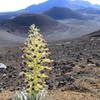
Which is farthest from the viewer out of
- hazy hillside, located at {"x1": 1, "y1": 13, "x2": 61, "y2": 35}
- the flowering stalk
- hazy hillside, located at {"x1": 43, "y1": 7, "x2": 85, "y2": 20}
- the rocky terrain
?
hazy hillside, located at {"x1": 43, "y1": 7, "x2": 85, "y2": 20}

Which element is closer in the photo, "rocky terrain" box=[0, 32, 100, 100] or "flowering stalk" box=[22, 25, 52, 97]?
"flowering stalk" box=[22, 25, 52, 97]

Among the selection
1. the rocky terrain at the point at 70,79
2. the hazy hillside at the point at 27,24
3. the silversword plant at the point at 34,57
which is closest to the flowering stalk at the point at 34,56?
the silversword plant at the point at 34,57

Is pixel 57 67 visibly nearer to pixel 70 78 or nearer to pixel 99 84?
pixel 70 78

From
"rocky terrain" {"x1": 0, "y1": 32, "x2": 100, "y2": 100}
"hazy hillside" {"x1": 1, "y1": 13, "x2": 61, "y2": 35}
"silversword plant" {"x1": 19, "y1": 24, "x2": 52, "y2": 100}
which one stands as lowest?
"hazy hillside" {"x1": 1, "y1": 13, "x2": 61, "y2": 35}

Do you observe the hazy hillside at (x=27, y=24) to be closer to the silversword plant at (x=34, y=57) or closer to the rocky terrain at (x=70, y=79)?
the rocky terrain at (x=70, y=79)

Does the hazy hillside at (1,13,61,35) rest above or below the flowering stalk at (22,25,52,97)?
below

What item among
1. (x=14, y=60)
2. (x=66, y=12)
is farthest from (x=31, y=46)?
(x=66, y=12)

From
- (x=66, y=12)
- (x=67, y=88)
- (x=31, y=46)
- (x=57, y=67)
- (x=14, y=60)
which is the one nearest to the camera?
(x=31, y=46)

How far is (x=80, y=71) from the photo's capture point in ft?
61.4

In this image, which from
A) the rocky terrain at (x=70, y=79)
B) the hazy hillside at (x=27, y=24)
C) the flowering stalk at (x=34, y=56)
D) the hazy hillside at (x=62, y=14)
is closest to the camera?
the flowering stalk at (x=34, y=56)

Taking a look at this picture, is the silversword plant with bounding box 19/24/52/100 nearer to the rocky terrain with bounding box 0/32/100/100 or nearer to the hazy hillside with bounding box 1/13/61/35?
the rocky terrain with bounding box 0/32/100/100

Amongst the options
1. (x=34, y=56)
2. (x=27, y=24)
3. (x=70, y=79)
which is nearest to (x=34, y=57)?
(x=34, y=56)

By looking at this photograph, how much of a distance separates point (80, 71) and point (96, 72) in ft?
3.52

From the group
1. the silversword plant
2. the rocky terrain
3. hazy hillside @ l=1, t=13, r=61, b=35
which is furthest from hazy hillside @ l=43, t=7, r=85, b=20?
the silversword plant
